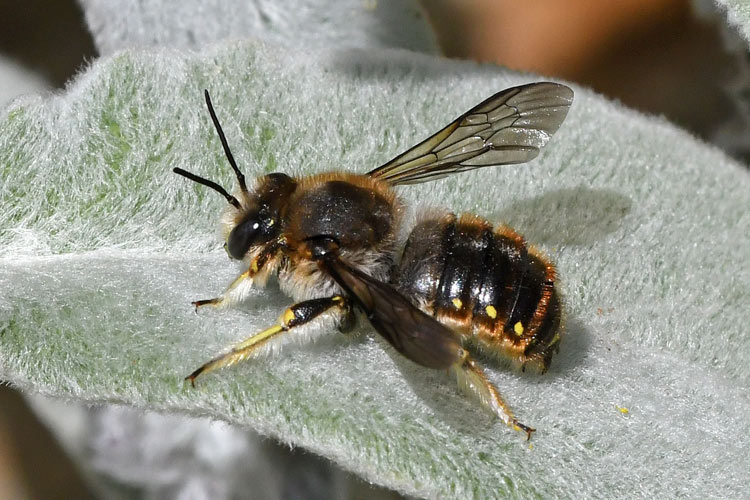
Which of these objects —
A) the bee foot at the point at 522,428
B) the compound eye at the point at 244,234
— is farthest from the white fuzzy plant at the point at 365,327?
the compound eye at the point at 244,234

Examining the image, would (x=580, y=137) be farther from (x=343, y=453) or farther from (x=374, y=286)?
(x=343, y=453)

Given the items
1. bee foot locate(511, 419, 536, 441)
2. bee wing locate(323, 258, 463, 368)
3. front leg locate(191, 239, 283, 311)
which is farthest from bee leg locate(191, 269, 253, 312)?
bee foot locate(511, 419, 536, 441)

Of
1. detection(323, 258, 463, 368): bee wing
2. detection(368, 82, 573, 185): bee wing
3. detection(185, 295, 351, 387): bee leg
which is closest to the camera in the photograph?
detection(323, 258, 463, 368): bee wing

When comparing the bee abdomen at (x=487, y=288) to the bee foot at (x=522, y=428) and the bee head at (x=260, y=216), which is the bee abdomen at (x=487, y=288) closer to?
the bee foot at (x=522, y=428)

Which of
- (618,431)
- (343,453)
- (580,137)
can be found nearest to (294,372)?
(343,453)

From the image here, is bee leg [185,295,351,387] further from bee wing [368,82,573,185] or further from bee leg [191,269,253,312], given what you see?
bee wing [368,82,573,185]

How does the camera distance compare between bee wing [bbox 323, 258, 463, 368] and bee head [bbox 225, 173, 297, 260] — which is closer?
bee wing [bbox 323, 258, 463, 368]

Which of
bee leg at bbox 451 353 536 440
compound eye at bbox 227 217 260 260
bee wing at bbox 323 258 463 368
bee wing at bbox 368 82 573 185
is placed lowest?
bee leg at bbox 451 353 536 440
